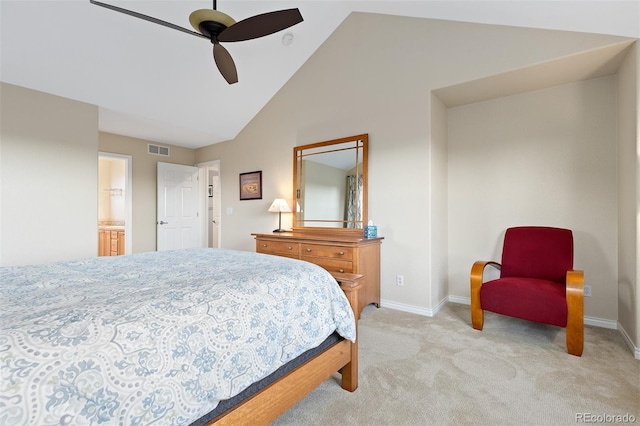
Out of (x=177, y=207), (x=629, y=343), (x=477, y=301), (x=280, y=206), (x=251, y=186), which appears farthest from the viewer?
(x=177, y=207)

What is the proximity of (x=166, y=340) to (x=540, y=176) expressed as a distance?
3.59 metres

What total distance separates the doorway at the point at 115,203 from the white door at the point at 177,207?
1.49ft

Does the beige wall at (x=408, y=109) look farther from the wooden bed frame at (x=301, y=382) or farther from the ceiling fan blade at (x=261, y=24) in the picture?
the ceiling fan blade at (x=261, y=24)

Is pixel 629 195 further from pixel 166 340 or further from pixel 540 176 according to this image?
pixel 166 340

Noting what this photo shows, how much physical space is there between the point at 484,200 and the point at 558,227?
0.72m

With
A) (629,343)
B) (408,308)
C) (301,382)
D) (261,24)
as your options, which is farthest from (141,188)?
(629,343)

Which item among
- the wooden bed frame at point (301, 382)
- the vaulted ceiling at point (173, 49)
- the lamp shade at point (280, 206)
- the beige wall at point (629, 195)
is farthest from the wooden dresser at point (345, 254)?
the beige wall at point (629, 195)

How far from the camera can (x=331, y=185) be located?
12.6 ft

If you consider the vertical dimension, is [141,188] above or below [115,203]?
above

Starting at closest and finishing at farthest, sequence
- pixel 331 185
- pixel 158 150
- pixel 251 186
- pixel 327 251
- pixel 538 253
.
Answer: pixel 538 253 < pixel 327 251 < pixel 331 185 < pixel 251 186 < pixel 158 150

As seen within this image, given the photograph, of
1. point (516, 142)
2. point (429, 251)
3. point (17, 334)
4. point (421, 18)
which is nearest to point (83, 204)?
point (17, 334)

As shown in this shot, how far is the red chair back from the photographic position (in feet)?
9.07

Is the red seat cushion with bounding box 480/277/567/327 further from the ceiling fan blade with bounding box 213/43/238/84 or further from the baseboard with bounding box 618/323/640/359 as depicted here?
the ceiling fan blade with bounding box 213/43/238/84

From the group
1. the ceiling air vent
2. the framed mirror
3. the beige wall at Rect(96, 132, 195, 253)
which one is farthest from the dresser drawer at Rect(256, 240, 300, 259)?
the ceiling air vent
